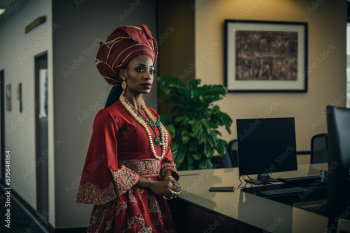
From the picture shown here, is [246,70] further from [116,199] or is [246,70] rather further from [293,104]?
[116,199]

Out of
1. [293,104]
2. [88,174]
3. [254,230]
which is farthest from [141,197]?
[293,104]

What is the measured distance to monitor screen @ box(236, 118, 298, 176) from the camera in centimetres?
169

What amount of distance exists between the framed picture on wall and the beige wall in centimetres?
8

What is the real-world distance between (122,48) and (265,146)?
0.93 metres

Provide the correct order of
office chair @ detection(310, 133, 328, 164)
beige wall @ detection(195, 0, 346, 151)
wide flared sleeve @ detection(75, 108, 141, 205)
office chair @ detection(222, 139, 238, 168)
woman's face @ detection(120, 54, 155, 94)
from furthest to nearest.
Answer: beige wall @ detection(195, 0, 346, 151) → office chair @ detection(310, 133, 328, 164) → office chair @ detection(222, 139, 238, 168) → woman's face @ detection(120, 54, 155, 94) → wide flared sleeve @ detection(75, 108, 141, 205)

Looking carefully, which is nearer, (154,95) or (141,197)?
(141,197)

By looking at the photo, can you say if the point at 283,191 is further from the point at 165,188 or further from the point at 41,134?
the point at 41,134

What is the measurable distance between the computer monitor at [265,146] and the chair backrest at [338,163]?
0.58m

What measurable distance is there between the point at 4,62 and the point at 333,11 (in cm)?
527

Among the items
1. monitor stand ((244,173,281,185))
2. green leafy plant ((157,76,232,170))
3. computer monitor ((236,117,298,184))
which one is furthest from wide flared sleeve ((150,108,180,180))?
green leafy plant ((157,76,232,170))

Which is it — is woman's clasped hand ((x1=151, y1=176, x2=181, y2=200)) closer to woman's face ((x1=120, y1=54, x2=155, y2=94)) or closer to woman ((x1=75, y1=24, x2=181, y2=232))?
woman ((x1=75, y1=24, x2=181, y2=232))

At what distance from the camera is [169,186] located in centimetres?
130

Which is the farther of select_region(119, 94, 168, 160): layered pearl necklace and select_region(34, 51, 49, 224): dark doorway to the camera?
select_region(34, 51, 49, 224): dark doorway

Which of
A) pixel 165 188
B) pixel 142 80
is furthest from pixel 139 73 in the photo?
pixel 165 188
